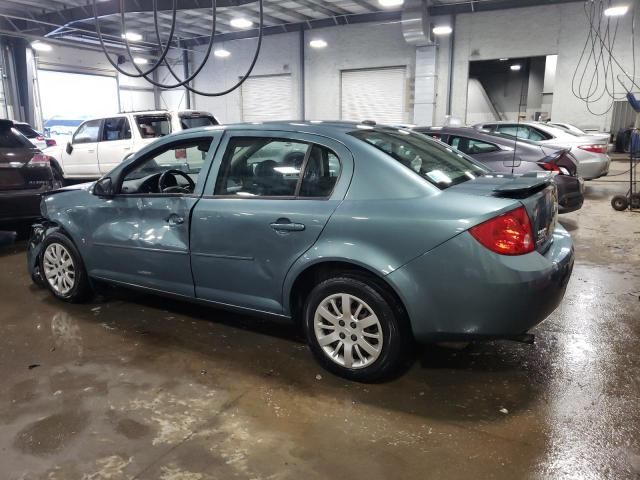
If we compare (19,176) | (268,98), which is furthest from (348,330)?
(268,98)

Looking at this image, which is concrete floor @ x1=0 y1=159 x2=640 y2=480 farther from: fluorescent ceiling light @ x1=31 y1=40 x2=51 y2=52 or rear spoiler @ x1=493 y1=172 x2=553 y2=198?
fluorescent ceiling light @ x1=31 y1=40 x2=51 y2=52

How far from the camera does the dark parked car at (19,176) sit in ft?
18.5

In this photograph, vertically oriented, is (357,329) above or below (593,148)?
below

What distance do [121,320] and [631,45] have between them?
1570cm

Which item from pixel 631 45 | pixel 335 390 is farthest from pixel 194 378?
pixel 631 45

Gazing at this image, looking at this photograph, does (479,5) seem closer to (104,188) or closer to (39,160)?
(39,160)

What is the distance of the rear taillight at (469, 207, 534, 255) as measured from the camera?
7.80 ft

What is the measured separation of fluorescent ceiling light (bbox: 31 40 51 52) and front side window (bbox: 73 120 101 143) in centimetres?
841

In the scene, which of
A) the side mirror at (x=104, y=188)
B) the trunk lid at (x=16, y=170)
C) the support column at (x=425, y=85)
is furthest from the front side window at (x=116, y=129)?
the support column at (x=425, y=85)

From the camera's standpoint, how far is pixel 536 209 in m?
2.58

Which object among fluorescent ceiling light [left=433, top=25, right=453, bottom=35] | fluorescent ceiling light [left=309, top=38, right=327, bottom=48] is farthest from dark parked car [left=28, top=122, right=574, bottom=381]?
fluorescent ceiling light [left=309, top=38, right=327, bottom=48]

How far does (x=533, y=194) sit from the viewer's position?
2.62 m

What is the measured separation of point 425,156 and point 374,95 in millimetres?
15185

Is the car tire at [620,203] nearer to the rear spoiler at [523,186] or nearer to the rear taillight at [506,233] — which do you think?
the rear spoiler at [523,186]
